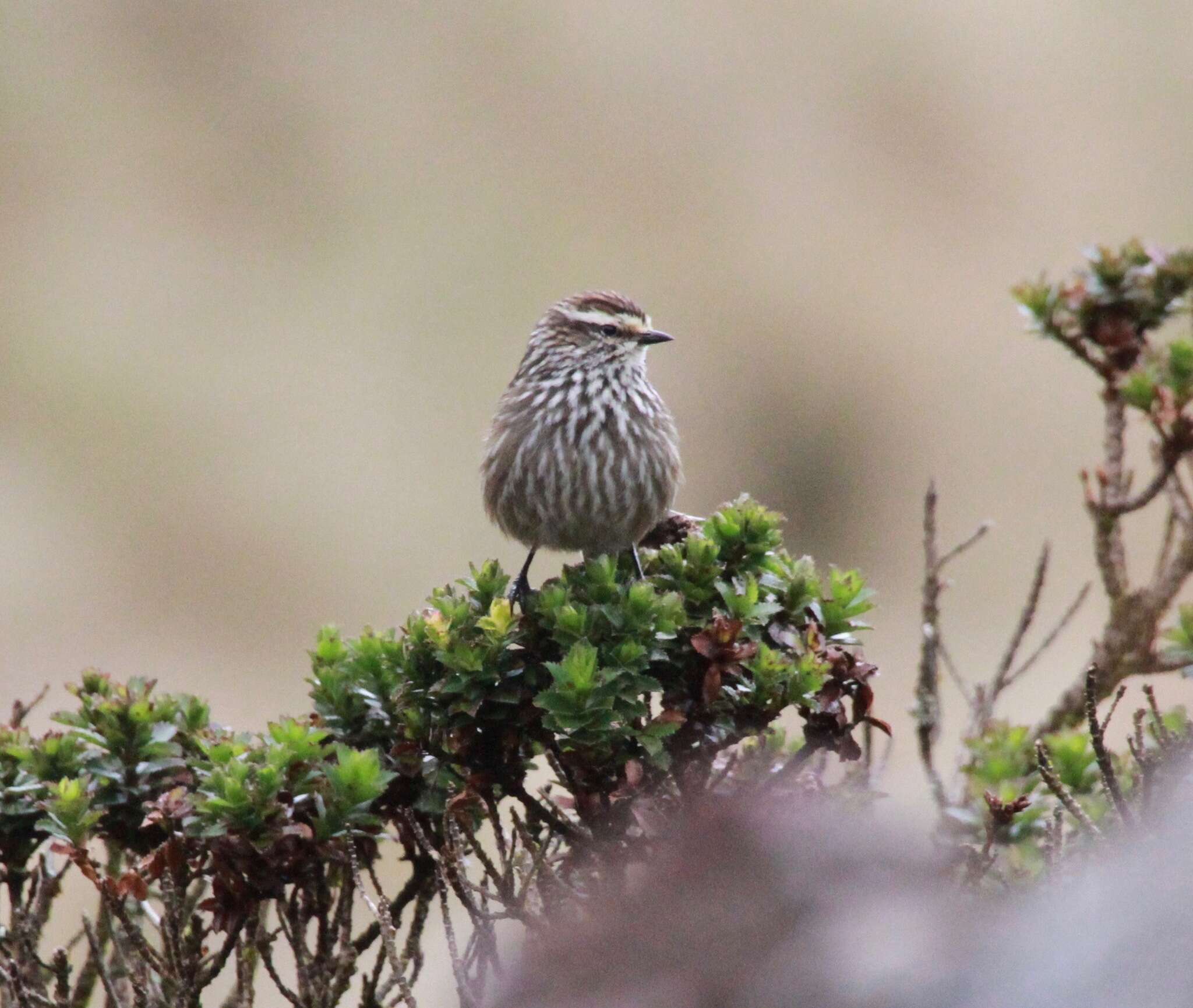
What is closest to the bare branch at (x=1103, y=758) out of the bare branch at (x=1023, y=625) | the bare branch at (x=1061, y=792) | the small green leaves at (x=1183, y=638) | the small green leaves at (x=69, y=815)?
the bare branch at (x=1061, y=792)

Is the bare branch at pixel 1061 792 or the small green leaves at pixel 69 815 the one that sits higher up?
the small green leaves at pixel 69 815

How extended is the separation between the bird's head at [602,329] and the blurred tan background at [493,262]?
30.1 feet

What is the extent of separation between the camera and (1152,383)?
504 centimetres

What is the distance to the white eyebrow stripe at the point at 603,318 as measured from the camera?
19.6ft

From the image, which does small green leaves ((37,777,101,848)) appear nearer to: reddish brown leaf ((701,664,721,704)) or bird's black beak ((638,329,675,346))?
reddish brown leaf ((701,664,721,704))

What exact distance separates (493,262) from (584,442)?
10.7 meters

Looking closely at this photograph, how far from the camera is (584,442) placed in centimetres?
562

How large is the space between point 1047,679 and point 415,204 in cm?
798

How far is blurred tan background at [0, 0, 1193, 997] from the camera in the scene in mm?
15078

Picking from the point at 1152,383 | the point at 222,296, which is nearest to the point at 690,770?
the point at 1152,383

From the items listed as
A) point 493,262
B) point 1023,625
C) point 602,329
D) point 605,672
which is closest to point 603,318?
point 602,329

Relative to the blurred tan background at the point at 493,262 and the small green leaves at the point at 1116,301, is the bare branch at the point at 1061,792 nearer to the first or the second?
the small green leaves at the point at 1116,301

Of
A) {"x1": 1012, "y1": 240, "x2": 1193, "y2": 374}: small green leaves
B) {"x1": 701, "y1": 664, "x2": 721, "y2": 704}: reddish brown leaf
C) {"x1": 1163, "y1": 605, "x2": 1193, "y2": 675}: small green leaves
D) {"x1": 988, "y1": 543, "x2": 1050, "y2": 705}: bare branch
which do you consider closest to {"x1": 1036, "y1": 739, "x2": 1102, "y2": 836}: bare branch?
{"x1": 701, "y1": 664, "x2": 721, "y2": 704}: reddish brown leaf

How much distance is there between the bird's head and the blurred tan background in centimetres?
918
